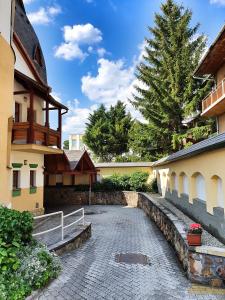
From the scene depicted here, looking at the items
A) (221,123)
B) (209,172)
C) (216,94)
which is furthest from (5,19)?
(221,123)

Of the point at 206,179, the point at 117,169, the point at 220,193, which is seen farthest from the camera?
the point at 117,169

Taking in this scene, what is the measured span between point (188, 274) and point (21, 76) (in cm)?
992

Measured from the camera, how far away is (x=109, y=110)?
165 ft

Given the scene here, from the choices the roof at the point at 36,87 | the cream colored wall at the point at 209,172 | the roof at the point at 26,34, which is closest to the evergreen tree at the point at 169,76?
the roof at the point at 26,34

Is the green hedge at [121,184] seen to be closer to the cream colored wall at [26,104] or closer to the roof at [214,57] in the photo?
the cream colored wall at [26,104]

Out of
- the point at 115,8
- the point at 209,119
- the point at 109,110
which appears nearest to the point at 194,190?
the point at 115,8

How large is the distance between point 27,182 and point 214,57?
44.1 feet

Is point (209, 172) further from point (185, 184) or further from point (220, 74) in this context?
point (220, 74)

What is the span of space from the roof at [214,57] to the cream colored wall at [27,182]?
11.4 meters

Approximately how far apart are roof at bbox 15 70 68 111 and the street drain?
27.1 feet

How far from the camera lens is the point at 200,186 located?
9945 millimetres

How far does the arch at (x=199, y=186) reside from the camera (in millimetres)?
9555

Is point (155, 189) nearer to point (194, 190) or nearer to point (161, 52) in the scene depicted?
point (194, 190)

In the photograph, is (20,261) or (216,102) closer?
(20,261)
